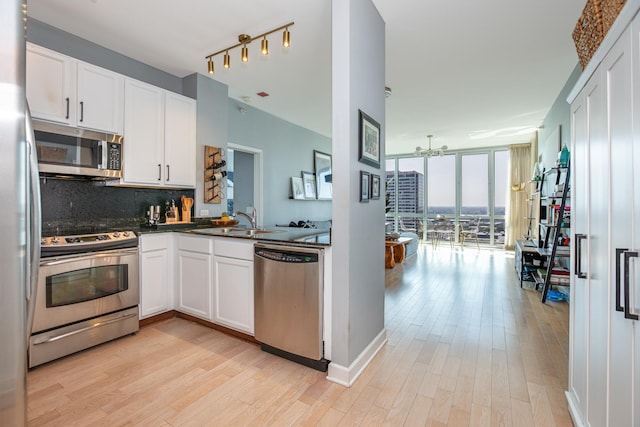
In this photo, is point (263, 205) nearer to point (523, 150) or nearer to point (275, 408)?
point (275, 408)

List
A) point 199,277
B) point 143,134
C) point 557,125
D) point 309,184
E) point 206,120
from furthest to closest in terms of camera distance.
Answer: point 309,184 → point 557,125 → point 206,120 → point 143,134 → point 199,277

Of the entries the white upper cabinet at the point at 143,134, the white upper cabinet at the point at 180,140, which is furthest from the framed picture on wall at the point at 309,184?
the white upper cabinet at the point at 143,134

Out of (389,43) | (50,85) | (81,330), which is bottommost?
(81,330)

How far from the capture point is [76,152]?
2.58 meters

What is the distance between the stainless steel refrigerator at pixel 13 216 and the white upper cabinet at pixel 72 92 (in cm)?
213

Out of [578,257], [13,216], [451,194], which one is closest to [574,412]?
[578,257]

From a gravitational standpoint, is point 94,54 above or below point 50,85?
above

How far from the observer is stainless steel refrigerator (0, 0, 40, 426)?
0.73m

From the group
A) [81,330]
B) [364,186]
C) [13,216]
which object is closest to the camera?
[13,216]

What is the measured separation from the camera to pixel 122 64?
10.4 ft

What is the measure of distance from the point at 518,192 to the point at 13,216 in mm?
8864

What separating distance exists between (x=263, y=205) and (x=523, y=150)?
6660mm

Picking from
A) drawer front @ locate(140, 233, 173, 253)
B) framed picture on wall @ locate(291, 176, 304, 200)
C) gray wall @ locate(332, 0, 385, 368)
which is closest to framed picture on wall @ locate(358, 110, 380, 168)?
gray wall @ locate(332, 0, 385, 368)

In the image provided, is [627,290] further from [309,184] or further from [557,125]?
[309,184]
